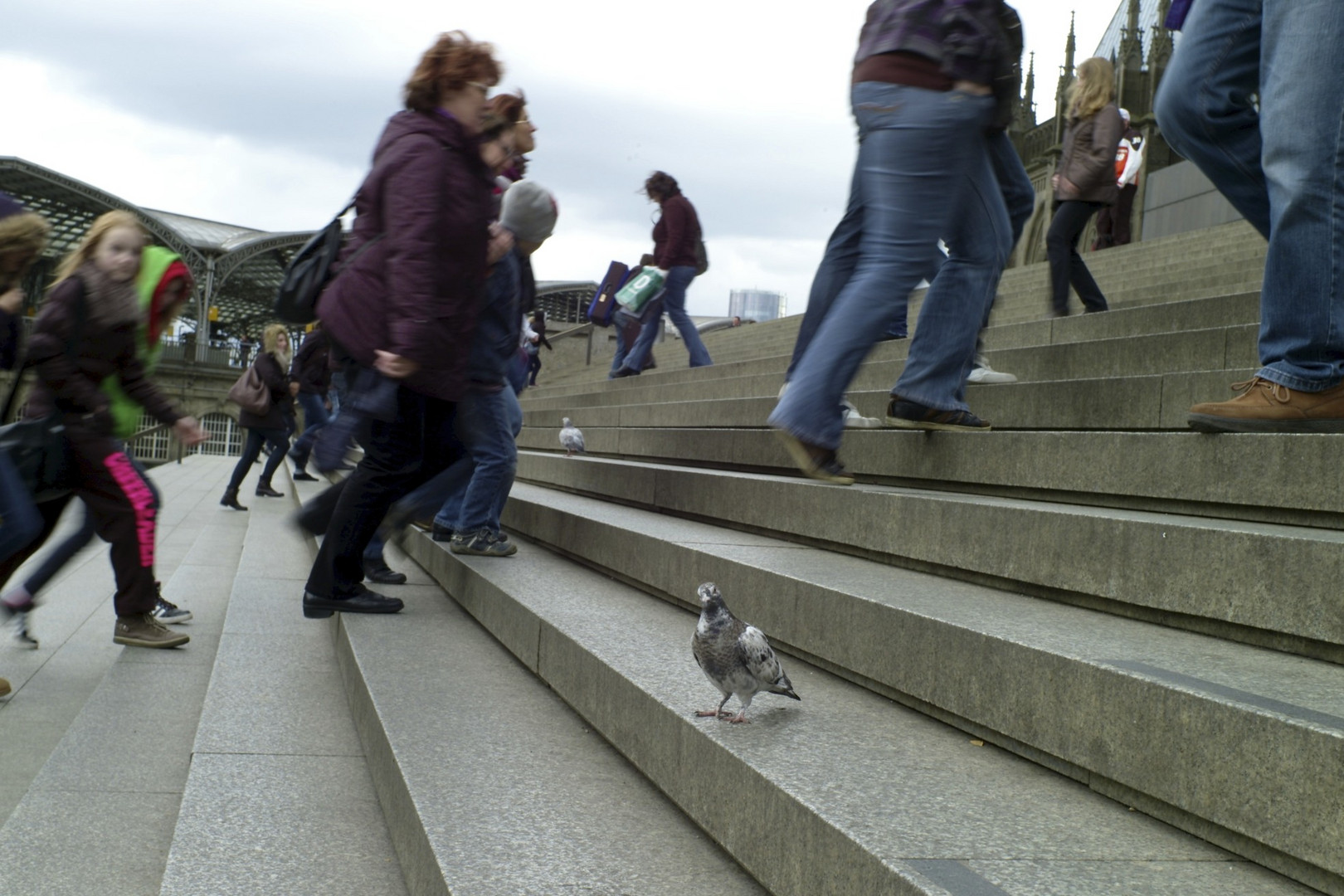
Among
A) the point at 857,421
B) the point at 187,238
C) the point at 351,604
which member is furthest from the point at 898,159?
the point at 187,238

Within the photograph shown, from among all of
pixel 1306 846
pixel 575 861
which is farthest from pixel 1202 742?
pixel 575 861

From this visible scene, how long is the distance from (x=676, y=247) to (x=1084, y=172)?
15.7ft

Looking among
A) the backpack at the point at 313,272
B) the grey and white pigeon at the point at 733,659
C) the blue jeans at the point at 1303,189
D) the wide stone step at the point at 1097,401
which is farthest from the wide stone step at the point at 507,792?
the wide stone step at the point at 1097,401

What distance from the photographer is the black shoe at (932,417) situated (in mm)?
3873

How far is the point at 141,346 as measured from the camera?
15.1ft

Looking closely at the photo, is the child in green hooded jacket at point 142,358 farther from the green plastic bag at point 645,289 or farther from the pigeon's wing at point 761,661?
the green plastic bag at point 645,289

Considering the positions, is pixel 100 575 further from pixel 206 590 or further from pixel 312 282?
pixel 312 282

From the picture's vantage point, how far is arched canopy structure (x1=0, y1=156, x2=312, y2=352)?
136ft

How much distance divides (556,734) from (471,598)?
1618 millimetres

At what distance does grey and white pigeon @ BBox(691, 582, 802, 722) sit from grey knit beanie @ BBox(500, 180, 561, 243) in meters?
2.74

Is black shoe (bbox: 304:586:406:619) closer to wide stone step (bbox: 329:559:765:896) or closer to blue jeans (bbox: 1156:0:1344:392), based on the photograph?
wide stone step (bbox: 329:559:765:896)

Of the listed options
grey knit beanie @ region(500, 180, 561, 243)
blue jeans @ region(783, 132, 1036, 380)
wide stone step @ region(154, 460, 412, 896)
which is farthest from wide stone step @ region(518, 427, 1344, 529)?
wide stone step @ region(154, 460, 412, 896)

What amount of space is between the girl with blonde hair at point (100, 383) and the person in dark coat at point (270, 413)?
6.32 meters

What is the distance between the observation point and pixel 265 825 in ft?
8.88
